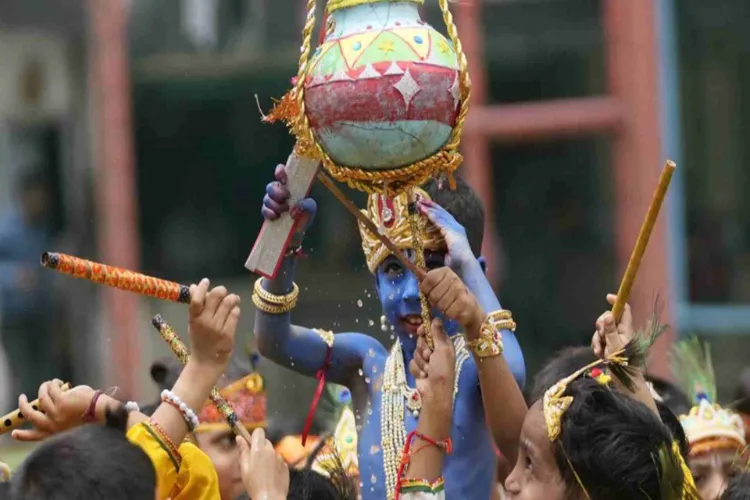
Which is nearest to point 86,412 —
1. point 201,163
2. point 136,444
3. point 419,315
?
point 136,444

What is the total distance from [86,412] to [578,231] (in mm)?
4622

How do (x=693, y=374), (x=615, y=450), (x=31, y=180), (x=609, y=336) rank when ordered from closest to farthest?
1. (x=615, y=450)
2. (x=609, y=336)
3. (x=693, y=374)
4. (x=31, y=180)

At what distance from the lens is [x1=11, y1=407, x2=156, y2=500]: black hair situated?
9.87 feet

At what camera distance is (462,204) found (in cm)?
403

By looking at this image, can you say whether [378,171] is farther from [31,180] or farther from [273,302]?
[31,180]

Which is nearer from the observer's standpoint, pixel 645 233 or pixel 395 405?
pixel 645 233

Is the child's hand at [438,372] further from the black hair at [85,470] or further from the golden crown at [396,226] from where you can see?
the black hair at [85,470]

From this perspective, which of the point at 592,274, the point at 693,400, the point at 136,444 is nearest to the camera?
the point at 136,444

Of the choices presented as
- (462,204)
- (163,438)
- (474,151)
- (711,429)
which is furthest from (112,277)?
(474,151)

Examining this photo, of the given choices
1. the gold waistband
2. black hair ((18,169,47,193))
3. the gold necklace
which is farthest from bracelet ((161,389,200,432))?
black hair ((18,169,47,193))

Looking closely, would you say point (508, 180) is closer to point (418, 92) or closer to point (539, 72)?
point (539, 72)

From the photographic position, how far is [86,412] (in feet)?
11.6

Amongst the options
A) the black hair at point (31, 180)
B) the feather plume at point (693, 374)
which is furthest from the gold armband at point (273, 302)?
the black hair at point (31, 180)

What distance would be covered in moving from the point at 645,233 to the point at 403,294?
1.94ft
